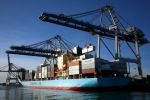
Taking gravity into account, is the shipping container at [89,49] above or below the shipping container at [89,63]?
above

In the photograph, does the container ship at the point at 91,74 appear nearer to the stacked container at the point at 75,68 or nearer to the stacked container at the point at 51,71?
the stacked container at the point at 75,68

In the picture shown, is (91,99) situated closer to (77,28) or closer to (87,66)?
(87,66)

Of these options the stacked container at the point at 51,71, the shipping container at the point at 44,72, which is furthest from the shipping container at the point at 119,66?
the shipping container at the point at 44,72

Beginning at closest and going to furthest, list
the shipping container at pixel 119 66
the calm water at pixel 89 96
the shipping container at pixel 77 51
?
1. the calm water at pixel 89 96
2. the shipping container at pixel 119 66
3. the shipping container at pixel 77 51

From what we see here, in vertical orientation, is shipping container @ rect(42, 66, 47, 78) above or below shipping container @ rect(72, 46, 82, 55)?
below

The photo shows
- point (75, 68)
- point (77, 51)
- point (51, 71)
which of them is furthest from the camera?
point (51, 71)

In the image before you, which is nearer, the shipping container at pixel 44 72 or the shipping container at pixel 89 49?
the shipping container at pixel 89 49

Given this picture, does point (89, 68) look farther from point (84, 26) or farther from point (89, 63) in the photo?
point (84, 26)

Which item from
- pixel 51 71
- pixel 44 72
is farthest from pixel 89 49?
pixel 44 72

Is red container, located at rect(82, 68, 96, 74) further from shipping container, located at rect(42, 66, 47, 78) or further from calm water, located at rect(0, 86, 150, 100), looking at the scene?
shipping container, located at rect(42, 66, 47, 78)

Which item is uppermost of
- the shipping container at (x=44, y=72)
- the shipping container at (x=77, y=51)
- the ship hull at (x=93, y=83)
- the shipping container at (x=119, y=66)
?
the shipping container at (x=77, y=51)

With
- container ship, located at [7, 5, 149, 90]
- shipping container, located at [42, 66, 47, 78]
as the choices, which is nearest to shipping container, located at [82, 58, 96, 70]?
container ship, located at [7, 5, 149, 90]

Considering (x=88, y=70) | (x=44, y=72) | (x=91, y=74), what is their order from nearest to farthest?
(x=88, y=70) → (x=91, y=74) → (x=44, y=72)

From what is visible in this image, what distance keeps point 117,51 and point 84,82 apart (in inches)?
432
